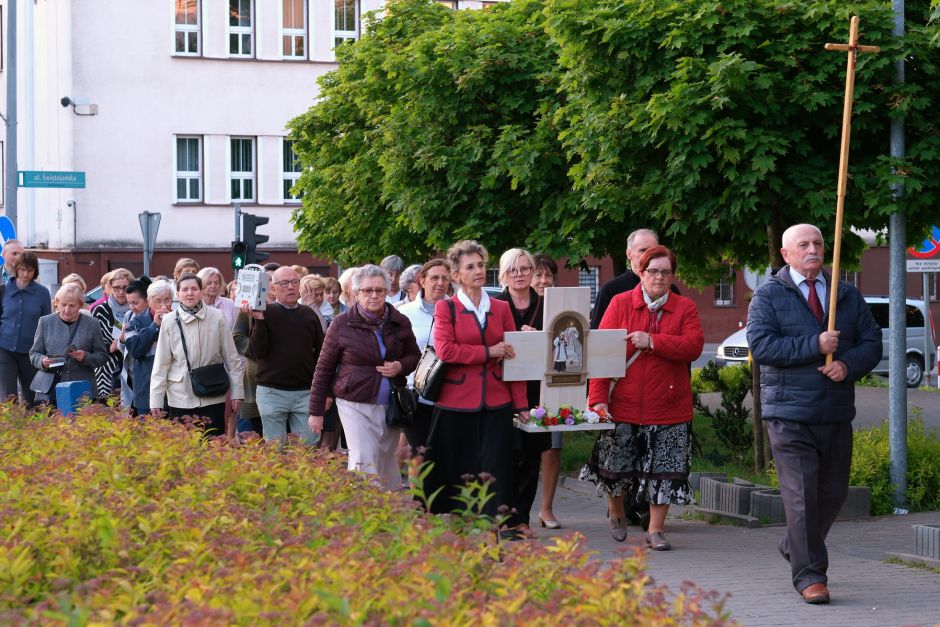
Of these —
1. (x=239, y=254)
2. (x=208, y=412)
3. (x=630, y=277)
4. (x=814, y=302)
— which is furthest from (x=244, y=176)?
(x=814, y=302)

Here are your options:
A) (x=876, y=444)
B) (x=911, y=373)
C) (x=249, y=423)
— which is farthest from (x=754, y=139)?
(x=911, y=373)

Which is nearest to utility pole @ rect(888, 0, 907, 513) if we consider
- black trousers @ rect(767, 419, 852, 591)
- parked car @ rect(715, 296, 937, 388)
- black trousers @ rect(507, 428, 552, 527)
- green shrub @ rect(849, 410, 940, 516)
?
green shrub @ rect(849, 410, 940, 516)

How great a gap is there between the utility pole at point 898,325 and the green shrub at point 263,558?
6.02m

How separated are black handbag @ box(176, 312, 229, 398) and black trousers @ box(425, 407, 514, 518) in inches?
94.8

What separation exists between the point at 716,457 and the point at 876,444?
281 cm

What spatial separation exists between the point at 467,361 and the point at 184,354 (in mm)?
2871

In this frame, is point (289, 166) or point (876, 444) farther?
point (289, 166)

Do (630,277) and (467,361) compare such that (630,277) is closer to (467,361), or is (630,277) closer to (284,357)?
(467,361)

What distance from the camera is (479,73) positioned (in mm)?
16672

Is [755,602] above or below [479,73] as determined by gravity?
below

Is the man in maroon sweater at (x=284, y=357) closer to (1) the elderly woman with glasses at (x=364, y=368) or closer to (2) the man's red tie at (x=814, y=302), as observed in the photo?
(1) the elderly woman with glasses at (x=364, y=368)

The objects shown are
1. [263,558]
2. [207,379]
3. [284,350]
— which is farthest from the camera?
[284,350]

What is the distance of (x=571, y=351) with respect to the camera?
358 inches

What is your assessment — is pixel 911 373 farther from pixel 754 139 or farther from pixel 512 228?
pixel 754 139
